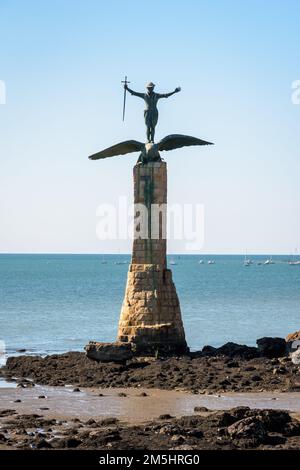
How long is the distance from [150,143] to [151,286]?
4084mm

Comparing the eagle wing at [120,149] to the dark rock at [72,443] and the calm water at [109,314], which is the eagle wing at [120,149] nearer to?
the calm water at [109,314]

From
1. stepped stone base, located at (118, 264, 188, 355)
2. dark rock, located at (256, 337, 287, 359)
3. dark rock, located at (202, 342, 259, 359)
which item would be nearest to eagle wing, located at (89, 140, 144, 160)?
stepped stone base, located at (118, 264, 188, 355)

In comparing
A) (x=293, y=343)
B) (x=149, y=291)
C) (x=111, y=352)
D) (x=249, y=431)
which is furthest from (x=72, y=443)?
(x=293, y=343)

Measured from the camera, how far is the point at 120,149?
3033cm

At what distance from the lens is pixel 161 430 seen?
1830cm

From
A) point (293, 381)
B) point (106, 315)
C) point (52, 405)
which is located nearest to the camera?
point (52, 405)

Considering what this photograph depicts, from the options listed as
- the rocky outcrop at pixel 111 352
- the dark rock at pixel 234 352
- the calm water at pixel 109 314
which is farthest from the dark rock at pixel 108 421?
the calm water at pixel 109 314

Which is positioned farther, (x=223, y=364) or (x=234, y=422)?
(x=223, y=364)

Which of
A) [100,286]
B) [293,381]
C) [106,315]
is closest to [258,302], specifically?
[106,315]

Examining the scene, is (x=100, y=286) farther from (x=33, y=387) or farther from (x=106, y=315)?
(x=33, y=387)

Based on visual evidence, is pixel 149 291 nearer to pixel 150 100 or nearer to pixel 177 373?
pixel 177 373
